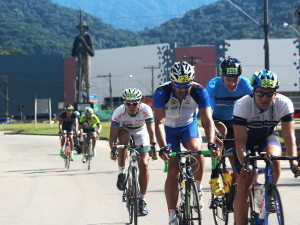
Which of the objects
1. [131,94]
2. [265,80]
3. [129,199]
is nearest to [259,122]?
[265,80]

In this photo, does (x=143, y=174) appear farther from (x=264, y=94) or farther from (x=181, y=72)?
(x=264, y=94)

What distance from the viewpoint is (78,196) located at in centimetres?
1202

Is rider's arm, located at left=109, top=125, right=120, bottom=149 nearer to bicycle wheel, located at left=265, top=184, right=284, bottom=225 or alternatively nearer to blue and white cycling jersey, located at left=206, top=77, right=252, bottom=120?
blue and white cycling jersey, located at left=206, top=77, right=252, bottom=120

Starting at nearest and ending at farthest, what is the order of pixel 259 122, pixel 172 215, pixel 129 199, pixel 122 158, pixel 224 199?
1. pixel 259 122
2. pixel 172 215
3. pixel 224 199
4. pixel 129 199
5. pixel 122 158

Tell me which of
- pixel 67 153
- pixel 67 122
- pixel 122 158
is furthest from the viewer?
pixel 67 122

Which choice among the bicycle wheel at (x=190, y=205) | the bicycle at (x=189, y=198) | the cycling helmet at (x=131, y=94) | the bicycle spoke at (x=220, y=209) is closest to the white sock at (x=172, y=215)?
the bicycle at (x=189, y=198)

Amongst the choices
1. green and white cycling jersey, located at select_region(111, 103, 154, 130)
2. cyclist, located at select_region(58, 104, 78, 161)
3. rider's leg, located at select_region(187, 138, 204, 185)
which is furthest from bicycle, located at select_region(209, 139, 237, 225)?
cyclist, located at select_region(58, 104, 78, 161)

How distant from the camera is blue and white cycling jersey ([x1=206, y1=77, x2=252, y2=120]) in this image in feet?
28.3

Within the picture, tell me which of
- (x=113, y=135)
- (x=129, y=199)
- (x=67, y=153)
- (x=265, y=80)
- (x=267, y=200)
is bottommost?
(x=67, y=153)

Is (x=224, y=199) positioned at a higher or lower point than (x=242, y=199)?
lower

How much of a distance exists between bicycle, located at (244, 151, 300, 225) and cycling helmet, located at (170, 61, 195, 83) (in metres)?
1.49

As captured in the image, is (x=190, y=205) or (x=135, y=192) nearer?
(x=190, y=205)

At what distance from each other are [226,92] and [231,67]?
2.25ft

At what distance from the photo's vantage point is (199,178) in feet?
25.8
